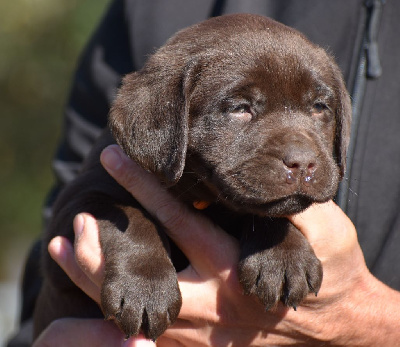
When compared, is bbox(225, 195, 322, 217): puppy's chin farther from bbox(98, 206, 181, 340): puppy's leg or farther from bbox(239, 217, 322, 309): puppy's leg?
bbox(98, 206, 181, 340): puppy's leg

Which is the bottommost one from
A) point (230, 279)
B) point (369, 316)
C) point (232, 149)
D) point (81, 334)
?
point (81, 334)

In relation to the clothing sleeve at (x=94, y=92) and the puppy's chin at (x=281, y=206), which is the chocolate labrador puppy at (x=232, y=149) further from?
the clothing sleeve at (x=94, y=92)

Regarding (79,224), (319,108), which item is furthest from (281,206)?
(79,224)

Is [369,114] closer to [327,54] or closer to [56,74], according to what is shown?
[327,54]

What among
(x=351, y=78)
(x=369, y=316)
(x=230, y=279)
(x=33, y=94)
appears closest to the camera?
(x=230, y=279)

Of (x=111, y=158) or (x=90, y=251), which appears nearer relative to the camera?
(x=90, y=251)

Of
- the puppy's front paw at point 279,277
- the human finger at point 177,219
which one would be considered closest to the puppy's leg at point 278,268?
the puppy's front paw at point 279,277

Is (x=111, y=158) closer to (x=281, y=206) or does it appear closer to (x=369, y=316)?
(x=281, y=206)
